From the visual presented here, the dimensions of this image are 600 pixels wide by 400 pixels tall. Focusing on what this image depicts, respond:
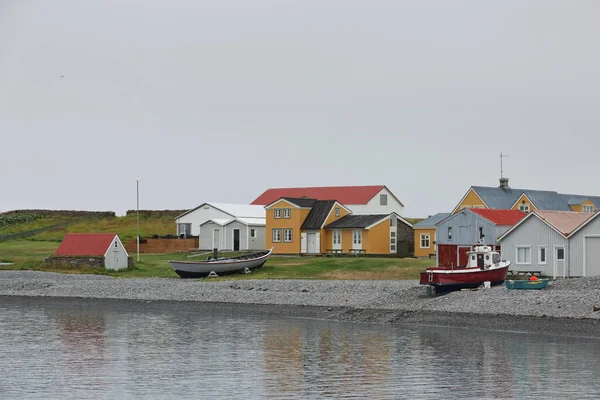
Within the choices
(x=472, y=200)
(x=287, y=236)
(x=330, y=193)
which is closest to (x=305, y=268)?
(x=287, y=236)

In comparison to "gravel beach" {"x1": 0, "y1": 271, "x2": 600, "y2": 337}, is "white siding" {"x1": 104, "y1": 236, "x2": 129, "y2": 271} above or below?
above

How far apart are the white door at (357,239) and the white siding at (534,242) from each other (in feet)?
68.9

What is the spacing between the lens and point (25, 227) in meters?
122

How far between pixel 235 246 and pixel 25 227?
44.1 metres

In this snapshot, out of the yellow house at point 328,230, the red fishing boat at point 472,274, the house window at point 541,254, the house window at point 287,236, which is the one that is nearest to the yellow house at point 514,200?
the yellow house at point 328,230

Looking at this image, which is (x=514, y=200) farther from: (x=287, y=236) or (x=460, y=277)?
(x=460, y=277)

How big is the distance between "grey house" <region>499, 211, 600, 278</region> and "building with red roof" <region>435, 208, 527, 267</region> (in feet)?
11.9

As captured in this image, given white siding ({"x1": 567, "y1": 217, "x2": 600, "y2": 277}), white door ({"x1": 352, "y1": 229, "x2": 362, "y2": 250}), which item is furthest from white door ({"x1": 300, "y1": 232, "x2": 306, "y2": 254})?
A: white siding ({"x1": 567, "y1": 217, "x2": 600, "y2": 277})

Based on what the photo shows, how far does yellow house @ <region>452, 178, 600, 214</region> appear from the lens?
82188 mm

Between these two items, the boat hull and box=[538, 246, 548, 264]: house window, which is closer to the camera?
the boat hull

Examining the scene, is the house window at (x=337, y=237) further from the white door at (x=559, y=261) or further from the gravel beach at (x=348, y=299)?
the white door at (x=559, y=261)

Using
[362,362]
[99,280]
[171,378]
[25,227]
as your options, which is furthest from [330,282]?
[25,227]

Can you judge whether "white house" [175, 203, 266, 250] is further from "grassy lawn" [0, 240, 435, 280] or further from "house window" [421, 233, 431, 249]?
"house window" [421, 233, 431, 249]

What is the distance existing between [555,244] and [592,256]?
7.85 ft
